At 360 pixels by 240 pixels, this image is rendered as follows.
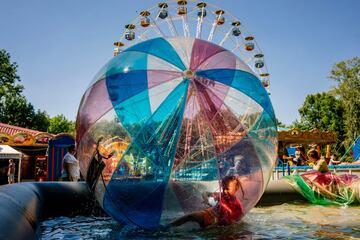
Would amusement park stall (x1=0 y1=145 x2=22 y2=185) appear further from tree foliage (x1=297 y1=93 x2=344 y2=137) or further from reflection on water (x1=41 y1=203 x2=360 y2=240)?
tree foliage (x1=297 y1=93 x2=344 y2=137)

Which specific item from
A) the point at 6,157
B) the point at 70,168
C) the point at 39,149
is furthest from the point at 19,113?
the point at 70,168

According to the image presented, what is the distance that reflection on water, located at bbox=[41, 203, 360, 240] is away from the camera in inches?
171

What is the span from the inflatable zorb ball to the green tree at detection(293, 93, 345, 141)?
39.1 meters

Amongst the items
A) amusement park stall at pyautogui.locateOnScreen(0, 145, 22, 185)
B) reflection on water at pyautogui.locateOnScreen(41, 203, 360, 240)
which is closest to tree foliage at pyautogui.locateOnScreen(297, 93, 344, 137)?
amusement park stall at pyautogui.locateOnScreen(0, 145, 22, 185)

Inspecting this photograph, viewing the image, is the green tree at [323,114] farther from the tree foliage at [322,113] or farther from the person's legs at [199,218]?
the person's legs at [199,218]

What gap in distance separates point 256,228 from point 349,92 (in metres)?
39.6

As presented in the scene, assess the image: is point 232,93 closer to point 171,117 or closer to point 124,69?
point 171,117

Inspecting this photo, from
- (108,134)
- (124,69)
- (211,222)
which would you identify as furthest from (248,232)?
(124,69)

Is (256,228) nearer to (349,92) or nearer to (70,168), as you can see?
(70,168)

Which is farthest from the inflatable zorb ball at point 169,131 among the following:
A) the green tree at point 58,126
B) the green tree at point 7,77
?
the green tree at point 58,126

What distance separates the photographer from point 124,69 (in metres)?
4.48

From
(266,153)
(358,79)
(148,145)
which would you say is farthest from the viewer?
Answer: (358,79)

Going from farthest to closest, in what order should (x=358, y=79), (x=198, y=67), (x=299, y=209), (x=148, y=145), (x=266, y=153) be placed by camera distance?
(x=358, y=79) < (x=299, y=209) < (x=266, y=153) < (x=198, y=67) < (x=148, y=145)

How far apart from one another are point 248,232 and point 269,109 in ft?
5.57
